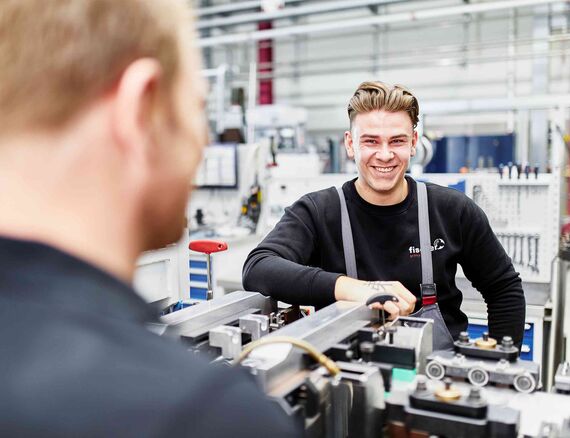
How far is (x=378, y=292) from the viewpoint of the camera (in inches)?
43.4

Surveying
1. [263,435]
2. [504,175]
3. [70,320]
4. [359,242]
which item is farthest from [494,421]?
[504,175]

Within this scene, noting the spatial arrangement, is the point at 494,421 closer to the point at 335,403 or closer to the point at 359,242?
the point at 335,403

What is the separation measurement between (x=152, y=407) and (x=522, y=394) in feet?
2.05

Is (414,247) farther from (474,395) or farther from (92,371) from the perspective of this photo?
(92,371)

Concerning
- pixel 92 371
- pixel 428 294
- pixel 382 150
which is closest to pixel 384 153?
pixel 382 150

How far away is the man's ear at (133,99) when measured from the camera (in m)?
0.42

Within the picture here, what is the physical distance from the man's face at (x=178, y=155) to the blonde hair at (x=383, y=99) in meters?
1.12

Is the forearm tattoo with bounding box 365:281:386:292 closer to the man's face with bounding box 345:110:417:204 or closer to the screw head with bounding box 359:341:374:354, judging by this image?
the screw head with bounding box 359:341:374:354

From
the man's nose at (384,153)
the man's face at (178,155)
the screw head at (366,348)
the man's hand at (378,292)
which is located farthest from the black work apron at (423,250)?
the man's face at (178,155)

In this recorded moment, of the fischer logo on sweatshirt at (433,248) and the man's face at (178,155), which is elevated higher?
the man's face at (178,155)

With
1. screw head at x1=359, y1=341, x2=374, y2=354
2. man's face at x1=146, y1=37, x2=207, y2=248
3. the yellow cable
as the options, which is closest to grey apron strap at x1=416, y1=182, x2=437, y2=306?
screw head at x1=359, y1=341, x2=374, y2=354

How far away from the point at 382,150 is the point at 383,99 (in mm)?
140

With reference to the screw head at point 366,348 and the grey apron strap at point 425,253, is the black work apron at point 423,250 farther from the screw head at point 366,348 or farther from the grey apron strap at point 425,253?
the screw head at point 366,348

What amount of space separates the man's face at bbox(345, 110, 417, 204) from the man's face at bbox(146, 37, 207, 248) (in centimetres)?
112
